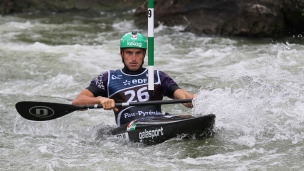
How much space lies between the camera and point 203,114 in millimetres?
6320

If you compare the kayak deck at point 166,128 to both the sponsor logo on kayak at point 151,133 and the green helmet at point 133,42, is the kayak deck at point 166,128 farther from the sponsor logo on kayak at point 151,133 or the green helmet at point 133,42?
the green helmet at point 133,42

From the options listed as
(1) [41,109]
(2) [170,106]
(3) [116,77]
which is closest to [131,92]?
(3) [116,77]

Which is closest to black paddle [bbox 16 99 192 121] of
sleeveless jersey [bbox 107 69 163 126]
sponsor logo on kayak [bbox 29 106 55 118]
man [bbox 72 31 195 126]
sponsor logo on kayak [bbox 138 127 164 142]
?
sponsor logo on kayak [bbox 29 106 55 118]

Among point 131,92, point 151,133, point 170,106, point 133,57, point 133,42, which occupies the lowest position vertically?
point 151,133

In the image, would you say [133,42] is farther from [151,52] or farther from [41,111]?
[41,111]

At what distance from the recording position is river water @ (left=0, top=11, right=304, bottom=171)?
591 cm

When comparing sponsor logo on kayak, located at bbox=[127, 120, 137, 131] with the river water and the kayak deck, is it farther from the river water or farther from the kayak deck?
the river water

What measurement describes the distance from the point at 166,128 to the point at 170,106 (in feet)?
8.16

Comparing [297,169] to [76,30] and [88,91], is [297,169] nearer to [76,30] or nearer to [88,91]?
[88,91]

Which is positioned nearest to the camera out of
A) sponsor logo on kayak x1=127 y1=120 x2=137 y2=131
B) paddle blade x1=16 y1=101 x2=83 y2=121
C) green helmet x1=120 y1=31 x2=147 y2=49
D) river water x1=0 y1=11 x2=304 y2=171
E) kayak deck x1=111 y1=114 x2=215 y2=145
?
river water x1=0 y1=11 x2=304 y2=171

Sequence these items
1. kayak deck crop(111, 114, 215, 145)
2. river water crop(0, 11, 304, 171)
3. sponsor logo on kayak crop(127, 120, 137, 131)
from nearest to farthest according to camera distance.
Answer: river water crop(0, 11, 304, 171) < kayak deck crop(111, 114, 215, 145) < sponsor logo on kayak crop(127, 120, 137, 131)

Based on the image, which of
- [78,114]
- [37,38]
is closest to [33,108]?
[78,114]

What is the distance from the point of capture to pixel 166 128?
20.3 feet

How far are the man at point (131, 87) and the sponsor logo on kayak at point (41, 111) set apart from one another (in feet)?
1.06
